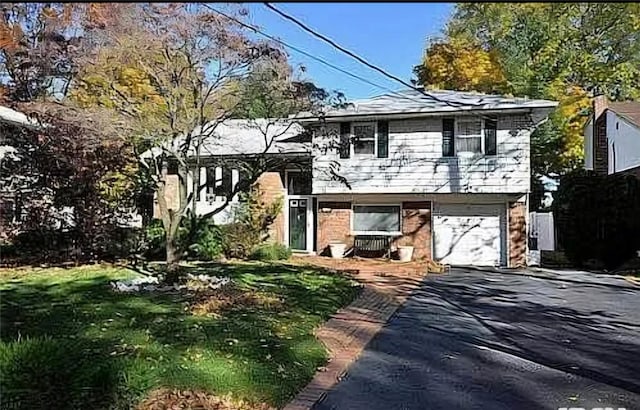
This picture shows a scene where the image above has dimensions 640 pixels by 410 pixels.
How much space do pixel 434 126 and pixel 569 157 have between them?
9542mm

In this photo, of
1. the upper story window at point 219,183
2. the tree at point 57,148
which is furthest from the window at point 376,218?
the tree at point 57,148

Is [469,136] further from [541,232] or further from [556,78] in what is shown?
[541,232]

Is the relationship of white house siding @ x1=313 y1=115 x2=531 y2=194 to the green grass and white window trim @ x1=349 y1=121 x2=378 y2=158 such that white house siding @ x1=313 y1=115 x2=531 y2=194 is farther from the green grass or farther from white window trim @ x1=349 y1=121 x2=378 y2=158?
the green grass

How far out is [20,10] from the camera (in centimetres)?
803

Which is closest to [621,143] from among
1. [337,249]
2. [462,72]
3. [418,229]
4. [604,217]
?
[604,217]

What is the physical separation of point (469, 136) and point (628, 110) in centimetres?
730

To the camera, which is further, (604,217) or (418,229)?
(418,229)

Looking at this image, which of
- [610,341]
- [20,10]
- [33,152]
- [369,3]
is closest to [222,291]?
[20,10]

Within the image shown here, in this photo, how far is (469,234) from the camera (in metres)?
18.9

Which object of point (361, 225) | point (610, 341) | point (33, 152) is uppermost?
point (33, 152)

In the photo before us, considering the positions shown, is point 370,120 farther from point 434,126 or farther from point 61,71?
point 61,71

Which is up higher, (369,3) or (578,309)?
(369,3)

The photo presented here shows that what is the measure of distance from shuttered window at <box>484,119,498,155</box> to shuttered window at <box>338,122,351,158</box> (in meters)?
4.06

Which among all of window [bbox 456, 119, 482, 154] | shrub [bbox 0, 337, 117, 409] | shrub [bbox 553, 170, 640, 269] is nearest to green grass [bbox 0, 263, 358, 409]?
shrub [bbox 0, 337, 117, 409]
